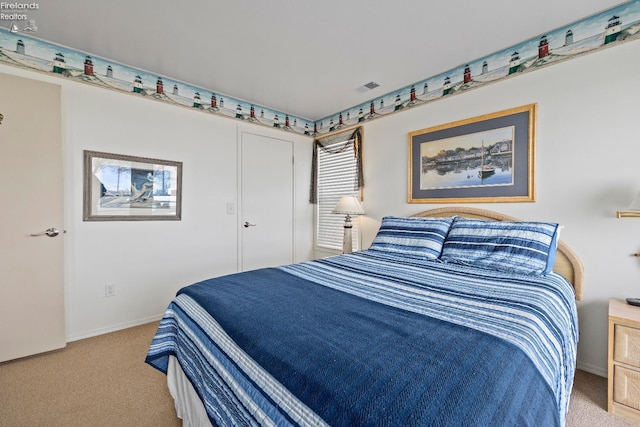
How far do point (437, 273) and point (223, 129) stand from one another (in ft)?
8.99

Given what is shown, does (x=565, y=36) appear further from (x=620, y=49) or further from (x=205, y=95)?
(x=205, y=95)

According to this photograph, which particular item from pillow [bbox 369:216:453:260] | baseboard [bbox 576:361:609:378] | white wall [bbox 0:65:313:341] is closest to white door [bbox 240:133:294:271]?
white wall [bbox 0:65:313:341]

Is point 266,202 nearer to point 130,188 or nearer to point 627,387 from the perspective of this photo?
point 130,188

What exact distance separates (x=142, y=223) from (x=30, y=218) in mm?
776

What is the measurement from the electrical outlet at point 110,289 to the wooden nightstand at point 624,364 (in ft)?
12.1

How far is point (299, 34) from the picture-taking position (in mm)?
2111

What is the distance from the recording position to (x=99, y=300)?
2.55 meters

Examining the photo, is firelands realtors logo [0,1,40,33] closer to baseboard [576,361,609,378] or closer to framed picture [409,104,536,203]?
framed picture [409,104,536,203]

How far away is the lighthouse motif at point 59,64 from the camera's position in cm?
232

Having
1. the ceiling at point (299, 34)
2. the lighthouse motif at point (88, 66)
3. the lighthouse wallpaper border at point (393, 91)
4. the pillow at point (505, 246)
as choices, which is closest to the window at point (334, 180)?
the lighthouse wallpaper border at point (393, 91)

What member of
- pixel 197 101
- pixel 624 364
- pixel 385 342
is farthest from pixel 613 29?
pixel 197 101

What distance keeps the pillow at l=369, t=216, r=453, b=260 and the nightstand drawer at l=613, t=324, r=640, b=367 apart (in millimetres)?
1046

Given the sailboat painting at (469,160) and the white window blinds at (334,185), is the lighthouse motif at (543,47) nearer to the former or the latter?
the sailboat painting at (469,160)

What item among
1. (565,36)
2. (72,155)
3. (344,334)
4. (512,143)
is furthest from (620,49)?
(72,155)
